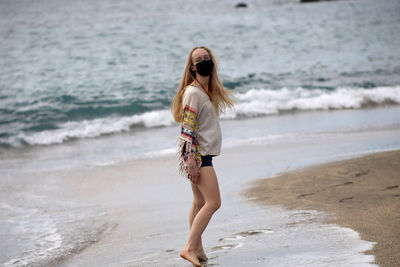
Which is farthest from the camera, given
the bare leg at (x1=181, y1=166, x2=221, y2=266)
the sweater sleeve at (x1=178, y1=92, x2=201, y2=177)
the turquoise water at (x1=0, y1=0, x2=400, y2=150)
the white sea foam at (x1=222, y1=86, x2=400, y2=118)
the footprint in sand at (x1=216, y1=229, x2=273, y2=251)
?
the turquoise water at (x1=0, y1=0, x2=400, y2=150)

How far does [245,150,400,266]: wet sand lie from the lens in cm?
465

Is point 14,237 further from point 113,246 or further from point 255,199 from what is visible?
point 255,199

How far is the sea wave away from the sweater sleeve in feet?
27.3

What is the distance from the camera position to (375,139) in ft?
31.9

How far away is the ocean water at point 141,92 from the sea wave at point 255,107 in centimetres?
4

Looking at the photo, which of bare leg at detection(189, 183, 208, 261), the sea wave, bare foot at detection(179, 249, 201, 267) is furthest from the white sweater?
the sea wave

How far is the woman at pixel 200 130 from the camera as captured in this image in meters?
4.19

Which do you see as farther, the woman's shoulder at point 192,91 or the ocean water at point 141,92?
the ocean water at point 141,92

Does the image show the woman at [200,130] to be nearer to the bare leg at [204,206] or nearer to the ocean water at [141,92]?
the bare leg at [204,206]

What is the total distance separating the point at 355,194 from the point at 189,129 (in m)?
2.75

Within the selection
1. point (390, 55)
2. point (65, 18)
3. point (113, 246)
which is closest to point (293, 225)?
point (113, 246)

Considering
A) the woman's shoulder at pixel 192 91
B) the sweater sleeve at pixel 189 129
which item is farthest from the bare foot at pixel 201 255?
the woman's shoulder at pixel 192 91

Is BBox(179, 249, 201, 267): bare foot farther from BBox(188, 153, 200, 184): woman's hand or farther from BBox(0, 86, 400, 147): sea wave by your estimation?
BBox(0, 86, 400, 147): sea wave

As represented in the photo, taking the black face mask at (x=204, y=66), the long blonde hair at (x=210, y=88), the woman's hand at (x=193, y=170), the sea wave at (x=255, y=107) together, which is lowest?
the sea wave at (x=255, y=107)
